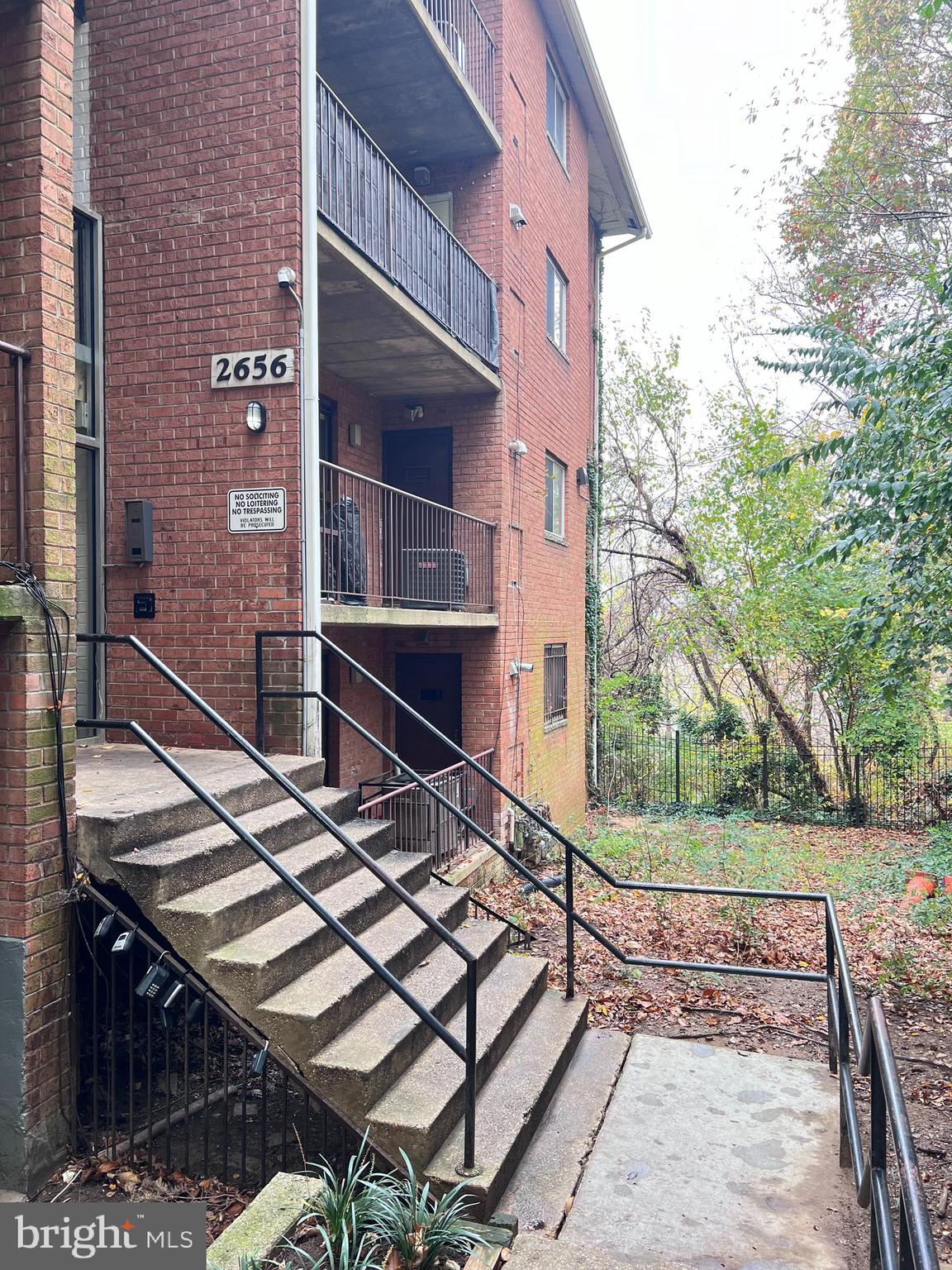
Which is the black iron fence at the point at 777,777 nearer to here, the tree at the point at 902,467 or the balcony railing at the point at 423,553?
the balcony railing at the point at 423,553

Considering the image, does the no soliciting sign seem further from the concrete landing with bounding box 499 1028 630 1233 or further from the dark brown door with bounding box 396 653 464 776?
the dark brown door with bounding box 396 653 464 776

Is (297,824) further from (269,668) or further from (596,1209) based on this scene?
A: (596,1209)

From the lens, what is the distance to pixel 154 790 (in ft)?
15.8

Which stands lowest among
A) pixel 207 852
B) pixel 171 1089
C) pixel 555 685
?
pixel 171 1089

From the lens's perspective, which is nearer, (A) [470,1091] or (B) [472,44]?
(A) [470,1091]

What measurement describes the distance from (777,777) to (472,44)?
522 inches

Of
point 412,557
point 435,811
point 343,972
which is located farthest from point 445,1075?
point 412,557

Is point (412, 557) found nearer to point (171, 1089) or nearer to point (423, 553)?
point (423, 553)

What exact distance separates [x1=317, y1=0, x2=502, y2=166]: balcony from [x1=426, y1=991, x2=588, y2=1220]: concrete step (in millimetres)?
8700

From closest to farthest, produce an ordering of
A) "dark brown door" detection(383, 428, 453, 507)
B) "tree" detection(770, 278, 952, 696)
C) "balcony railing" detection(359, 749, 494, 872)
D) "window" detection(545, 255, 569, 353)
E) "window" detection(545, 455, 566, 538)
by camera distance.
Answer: "tree" detection(770, 278, 952, 696), "balcony railing" detection(359, 749, 494, 872), "dark brown door" detection(383, 428, 453, 507), "window" detection(545, 255, 569, 353), "window" detection(545, 455, 566, 538)

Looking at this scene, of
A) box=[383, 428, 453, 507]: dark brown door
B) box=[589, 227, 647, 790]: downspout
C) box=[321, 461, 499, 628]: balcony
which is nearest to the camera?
box=[321, 461, 499, 628]: balcony

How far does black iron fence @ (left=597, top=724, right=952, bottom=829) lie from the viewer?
1560 cm

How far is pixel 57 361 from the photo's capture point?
4195mm

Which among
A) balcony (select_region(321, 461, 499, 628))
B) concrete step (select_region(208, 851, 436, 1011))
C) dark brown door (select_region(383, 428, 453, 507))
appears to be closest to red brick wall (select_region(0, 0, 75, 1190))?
concrete step (select_region(208, 851, 436, 1011))
